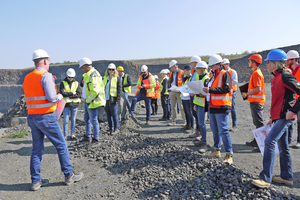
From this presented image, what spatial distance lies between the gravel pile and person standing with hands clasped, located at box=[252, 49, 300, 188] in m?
0.23

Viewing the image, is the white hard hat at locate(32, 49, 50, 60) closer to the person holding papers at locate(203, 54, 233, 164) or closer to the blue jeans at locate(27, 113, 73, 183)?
the blue jeans at locate(27, 113, 73, 183)

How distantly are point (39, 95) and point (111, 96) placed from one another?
9.76 feet

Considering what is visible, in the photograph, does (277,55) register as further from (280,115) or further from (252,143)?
(252,143)

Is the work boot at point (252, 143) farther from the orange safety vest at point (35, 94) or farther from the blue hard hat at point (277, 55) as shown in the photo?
the orange safety vest at point (35, 94)

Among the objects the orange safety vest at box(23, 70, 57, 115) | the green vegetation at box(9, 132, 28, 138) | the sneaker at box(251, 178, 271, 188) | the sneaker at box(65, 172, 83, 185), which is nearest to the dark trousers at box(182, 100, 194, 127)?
the sneaker at box(251, 178, 271, 188)

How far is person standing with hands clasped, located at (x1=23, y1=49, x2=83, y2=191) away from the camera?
3557 millimetres

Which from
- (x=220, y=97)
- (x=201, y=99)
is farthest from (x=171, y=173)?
(x=201, y=99)

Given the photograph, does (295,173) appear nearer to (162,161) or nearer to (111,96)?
(162,161)

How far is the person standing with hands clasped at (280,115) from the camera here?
121 inches

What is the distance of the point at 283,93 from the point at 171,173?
2.32 m

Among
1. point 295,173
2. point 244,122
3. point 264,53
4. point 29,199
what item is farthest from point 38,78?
point 264,53

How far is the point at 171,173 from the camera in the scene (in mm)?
3771

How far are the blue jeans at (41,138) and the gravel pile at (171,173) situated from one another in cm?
115

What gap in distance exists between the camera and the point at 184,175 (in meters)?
3.68
